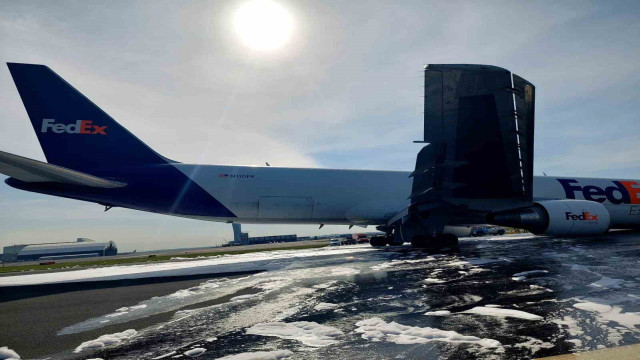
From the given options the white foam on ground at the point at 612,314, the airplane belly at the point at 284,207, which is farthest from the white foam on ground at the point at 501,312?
the airplane belly at the point at 284,207

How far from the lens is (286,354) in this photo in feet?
10.2

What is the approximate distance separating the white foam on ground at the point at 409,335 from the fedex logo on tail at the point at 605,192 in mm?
18563

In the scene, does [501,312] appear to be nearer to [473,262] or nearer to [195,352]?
[195,352]

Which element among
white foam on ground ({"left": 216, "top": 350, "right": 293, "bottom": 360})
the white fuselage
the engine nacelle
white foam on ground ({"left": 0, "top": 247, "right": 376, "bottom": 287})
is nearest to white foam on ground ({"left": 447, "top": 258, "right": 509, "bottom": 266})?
white foam on ground ({"left": 0, "top": 247, "right": 376, "bottom": 287})

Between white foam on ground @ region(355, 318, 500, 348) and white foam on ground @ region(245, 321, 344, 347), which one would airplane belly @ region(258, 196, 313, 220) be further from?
white foam on ground @ region(355, 318, 500, 348)

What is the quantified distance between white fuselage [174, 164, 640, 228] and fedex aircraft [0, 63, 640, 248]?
49mm

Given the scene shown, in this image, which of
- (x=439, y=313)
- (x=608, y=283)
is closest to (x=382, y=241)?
(x=608, y=283)

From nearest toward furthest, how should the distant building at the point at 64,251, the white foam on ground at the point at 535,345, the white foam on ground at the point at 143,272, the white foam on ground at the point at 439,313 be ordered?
the white foam on ground at the point at 535,345, the white foam on ground at the point at 439,313, the white foam on ground at the point at 143,272, the distant building at the point at 64,251

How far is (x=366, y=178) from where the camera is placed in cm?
1733

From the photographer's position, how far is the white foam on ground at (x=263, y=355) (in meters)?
3.01

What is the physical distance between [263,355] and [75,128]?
14851mm

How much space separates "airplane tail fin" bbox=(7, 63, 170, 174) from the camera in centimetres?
1317

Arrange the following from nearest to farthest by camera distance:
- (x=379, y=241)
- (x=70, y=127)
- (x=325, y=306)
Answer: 1. (x=325, y=306)
2. (x=70, y=127)
3. (x=379, y=241)

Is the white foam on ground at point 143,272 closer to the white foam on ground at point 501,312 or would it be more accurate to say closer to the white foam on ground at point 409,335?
the white foam on ground at point 501,312
